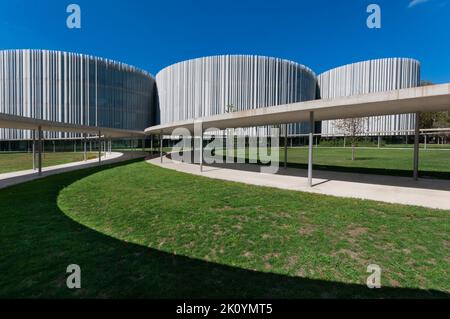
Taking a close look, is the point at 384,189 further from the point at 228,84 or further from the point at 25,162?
the point at 228,84

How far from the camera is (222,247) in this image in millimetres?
3924


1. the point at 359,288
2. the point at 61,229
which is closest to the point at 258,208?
the point at 359,288

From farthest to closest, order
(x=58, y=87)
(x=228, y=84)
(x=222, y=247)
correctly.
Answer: (x=228, y=84), (x=58, y=87), (x=222, y=247)

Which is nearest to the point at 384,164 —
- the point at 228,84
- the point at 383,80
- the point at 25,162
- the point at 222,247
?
the point at 222,247

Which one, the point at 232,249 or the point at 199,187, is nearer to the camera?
the point at 232,249

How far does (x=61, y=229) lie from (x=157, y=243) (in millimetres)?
2152

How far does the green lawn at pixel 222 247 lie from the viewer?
290 centimetres

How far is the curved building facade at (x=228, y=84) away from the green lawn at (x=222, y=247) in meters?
47.6

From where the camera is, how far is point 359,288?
2875 millimetres

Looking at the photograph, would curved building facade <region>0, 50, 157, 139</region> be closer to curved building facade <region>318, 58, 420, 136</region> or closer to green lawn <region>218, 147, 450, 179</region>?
green lawn <region>218, 147, 450, 179</region>

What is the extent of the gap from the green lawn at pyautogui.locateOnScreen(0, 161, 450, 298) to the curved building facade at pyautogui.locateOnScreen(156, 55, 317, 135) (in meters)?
47.6

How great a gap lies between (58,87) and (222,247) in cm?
5467
